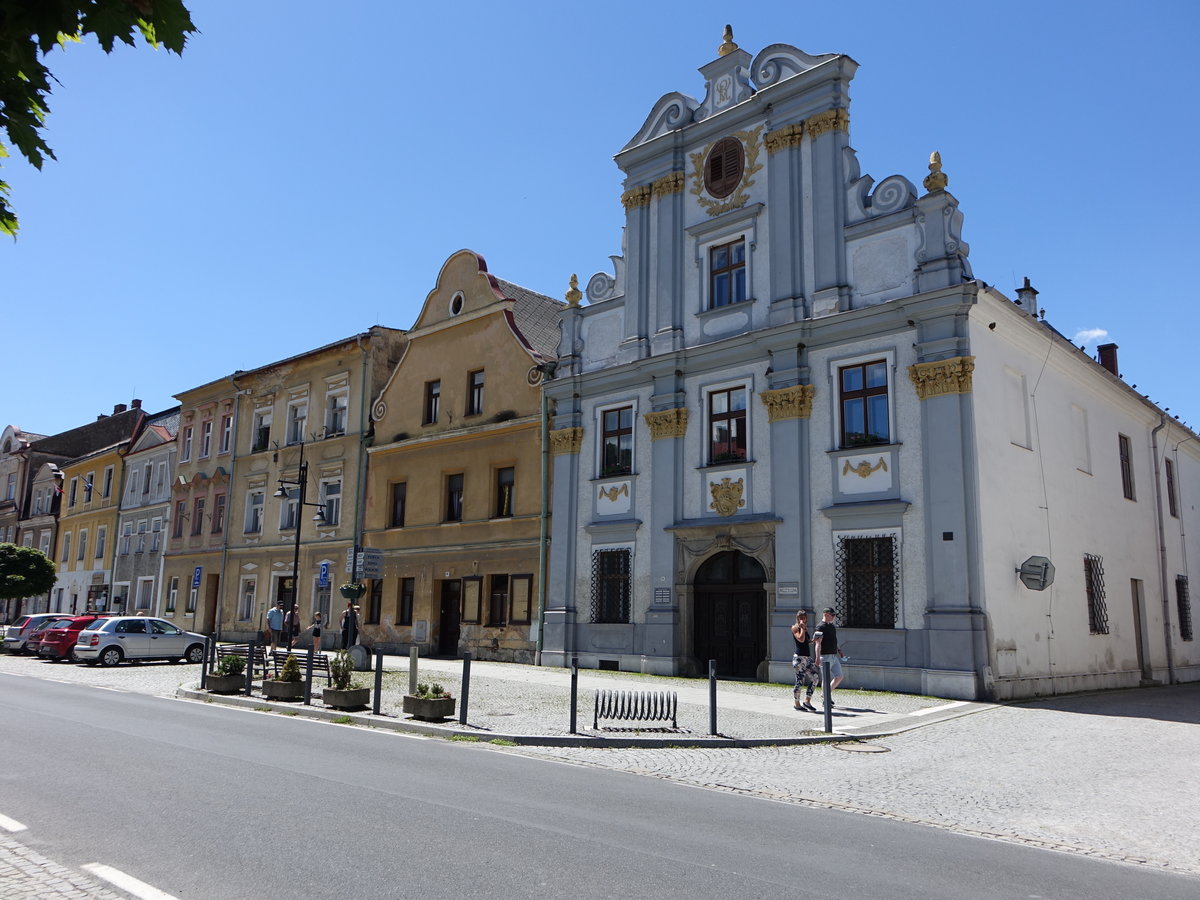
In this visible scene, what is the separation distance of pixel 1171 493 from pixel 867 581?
16.2m

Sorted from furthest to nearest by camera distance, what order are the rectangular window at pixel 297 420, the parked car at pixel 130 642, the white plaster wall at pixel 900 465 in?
the rectangular window at pixel 297 420 → the parked car at pixel 130 642 → the white plaster wall at pixel 900 465

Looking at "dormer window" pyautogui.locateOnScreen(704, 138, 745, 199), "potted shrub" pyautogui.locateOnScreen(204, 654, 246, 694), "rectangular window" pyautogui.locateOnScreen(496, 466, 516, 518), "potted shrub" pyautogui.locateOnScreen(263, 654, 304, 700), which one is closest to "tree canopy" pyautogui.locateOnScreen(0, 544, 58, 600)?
"rectangular window" pyautogui.locateOnScreen(496, 466, 516, 518)

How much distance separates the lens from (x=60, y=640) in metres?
29.8

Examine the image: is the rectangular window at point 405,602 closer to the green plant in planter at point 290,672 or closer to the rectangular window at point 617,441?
the rectangular window at point 617,441

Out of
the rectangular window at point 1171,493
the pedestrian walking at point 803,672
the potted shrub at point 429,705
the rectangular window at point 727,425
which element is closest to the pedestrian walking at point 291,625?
the rectangular window at point 727,425

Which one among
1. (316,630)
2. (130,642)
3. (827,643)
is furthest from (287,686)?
(130,642)

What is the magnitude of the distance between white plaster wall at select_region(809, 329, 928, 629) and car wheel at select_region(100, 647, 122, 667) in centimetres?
2038

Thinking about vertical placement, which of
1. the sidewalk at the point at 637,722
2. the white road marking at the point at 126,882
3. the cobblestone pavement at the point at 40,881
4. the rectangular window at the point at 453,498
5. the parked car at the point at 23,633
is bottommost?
the cobblestone pavement at the point at 40,881

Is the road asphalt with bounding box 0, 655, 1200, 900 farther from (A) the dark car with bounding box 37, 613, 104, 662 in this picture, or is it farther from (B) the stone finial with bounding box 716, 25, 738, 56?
(B) the stone finial with bounding box 716, 25, 738, 56

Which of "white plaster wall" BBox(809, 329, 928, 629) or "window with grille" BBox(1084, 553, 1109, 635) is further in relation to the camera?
"window with grille" BBox(1084, 553, 1109, 635)

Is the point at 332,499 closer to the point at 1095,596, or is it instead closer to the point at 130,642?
the point at 130,642

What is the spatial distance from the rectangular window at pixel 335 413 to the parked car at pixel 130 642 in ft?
32.4

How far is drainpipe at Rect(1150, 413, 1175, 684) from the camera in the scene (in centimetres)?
2700

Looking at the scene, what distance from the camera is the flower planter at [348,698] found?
1539 centimetres
